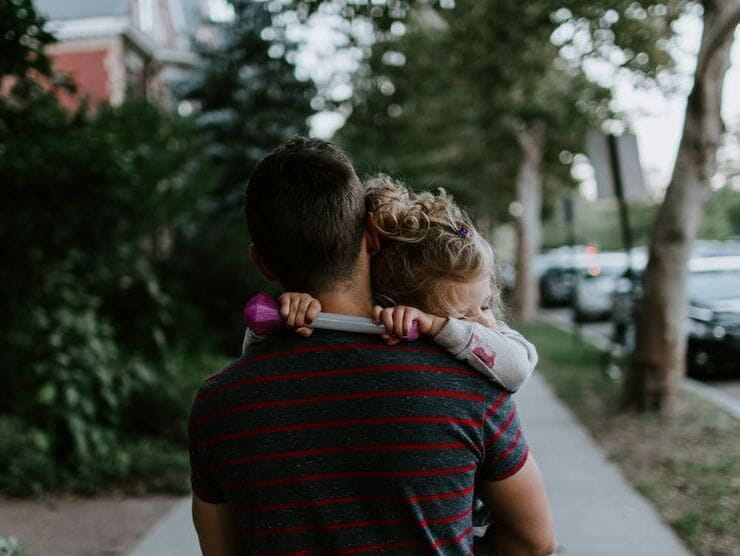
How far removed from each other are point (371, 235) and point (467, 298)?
0.27 m

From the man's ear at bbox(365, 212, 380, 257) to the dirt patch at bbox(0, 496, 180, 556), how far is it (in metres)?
4.08

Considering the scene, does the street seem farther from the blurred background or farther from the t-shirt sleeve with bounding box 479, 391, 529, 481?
the t-shirt sleeve with bounding box 479, 391, 529, 481

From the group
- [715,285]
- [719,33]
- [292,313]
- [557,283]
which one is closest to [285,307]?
[292,313]

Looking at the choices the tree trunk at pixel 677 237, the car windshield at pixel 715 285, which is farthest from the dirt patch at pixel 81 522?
the car windshield at pixel 715 285

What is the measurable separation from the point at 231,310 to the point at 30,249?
20.5 feet

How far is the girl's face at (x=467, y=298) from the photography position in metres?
1.71

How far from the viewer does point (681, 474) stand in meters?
6.23

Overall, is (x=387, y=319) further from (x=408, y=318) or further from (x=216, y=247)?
(x=216, y=247)

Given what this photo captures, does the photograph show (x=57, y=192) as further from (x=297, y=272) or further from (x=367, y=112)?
(x=367, y=112)

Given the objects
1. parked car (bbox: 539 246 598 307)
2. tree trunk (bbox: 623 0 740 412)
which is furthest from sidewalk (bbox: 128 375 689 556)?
parked car (bbox: 539 246 598 307)

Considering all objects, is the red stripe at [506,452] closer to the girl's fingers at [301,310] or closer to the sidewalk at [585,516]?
the girl's fingers at [301,310]

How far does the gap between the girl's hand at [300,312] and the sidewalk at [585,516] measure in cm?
385

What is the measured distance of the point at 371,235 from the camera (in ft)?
5.41

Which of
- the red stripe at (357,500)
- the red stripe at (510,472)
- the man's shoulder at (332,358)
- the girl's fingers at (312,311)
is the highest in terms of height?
→ the girl's fingers at (312,311)
